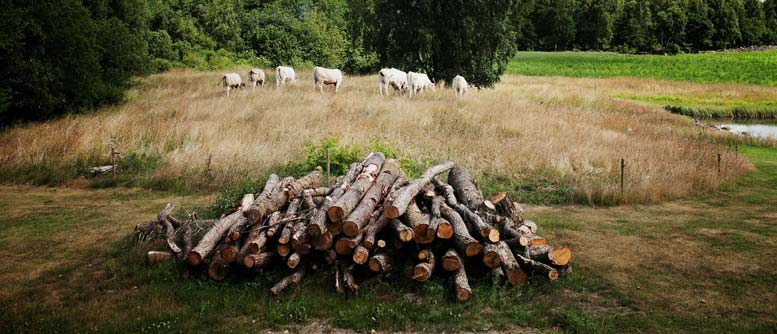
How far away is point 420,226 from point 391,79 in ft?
68.2

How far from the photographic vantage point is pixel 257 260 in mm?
7738

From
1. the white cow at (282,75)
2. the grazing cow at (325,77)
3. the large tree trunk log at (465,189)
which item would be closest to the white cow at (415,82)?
the grazing cow at (325,77)

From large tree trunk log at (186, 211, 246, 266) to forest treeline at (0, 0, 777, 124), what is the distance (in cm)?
1467

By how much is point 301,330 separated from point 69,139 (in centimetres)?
1279

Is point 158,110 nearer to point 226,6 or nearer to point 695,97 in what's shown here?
point 226,6

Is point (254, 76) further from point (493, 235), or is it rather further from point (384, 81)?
point (493, 235)

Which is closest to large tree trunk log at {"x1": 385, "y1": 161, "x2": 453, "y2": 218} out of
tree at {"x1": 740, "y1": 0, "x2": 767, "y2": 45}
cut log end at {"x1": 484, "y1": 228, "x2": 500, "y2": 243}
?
cut log end at {"x1": 484, "y1": 228, "x2": 500, "y2": 243}

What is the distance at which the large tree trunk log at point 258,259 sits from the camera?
7.68 meters

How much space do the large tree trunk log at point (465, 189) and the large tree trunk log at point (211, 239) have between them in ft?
11.6

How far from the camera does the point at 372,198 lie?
8.45 m

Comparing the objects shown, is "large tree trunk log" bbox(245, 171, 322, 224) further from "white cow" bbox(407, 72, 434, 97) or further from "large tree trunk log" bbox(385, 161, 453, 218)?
"white cow" bbox(407, 72, 434, 97)

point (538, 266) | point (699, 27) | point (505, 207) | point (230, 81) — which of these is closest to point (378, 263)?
point (538, 266)

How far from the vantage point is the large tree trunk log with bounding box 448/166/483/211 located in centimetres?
945

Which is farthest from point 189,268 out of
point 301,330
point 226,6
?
point 226,6
